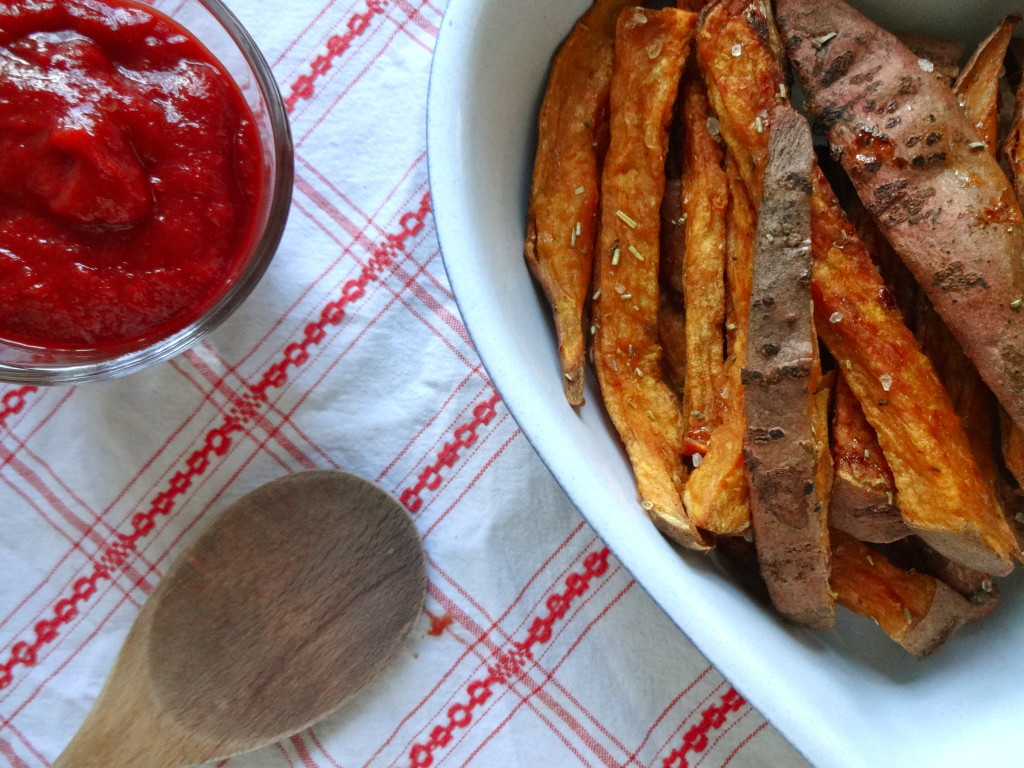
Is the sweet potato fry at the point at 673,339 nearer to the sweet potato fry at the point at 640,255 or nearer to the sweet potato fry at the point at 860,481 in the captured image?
the sweet potato fry at the point at 640,255

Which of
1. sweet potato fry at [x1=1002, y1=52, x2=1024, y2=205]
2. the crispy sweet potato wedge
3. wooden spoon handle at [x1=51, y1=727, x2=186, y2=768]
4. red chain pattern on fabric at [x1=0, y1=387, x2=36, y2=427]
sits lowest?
wooden spoon handle at [x1=51, y1=727, x2=186, y2=768]

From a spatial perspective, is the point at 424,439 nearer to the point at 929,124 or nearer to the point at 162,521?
the point at 162,521

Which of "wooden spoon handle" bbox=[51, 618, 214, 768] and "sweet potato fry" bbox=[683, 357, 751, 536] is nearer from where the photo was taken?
"sweet potato fry" bbox=[683, 357, 751, 536]

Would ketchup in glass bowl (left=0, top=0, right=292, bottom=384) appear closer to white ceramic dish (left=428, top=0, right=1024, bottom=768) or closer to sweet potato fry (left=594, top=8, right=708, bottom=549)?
white ceramic dish (left=428, top=0, right=1024, bottom=768)

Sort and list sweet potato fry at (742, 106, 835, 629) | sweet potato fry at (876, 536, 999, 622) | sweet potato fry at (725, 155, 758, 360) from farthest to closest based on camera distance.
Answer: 1. sweet potato fry at (876, 536, 999, 622)
2. sweet potato fry at (725, 155, 758, 360)
3. sweet potato fry at (742, 106, 835, 629)

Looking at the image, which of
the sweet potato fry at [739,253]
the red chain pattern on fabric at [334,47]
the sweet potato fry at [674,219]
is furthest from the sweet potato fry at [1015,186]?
the red chain pattern on fabric at [334,47]

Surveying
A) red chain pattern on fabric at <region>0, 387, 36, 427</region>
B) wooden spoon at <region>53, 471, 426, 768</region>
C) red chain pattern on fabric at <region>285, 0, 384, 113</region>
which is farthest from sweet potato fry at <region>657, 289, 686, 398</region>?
red chain pattern on fabric at <region>0, 387, 36, 427</region>
